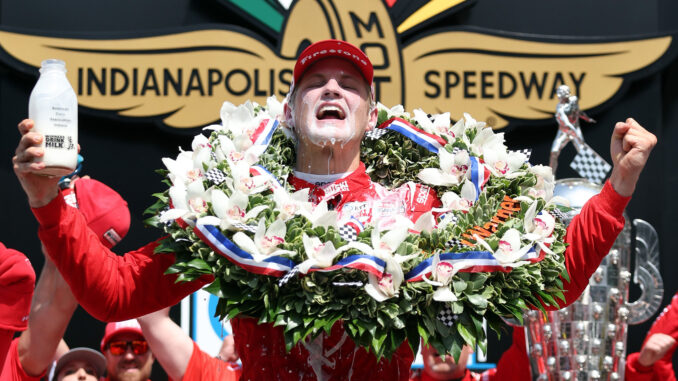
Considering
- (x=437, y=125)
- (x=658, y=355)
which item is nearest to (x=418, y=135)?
(x=437, y=125)

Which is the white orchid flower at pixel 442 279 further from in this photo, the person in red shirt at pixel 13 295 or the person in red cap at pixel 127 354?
the person in red cap at pixel 127 354

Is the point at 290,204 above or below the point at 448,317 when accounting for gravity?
above

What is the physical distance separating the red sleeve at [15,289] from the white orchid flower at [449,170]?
147cm

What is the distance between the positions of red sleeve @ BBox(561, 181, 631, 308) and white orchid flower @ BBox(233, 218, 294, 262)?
80cm

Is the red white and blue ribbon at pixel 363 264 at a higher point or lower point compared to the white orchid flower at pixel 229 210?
lower

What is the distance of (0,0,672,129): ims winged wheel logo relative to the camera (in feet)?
19.5

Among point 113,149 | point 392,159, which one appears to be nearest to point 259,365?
point 392,159

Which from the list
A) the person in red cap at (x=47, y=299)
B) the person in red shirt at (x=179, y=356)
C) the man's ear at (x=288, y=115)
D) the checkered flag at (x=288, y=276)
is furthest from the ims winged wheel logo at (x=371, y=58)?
the checkered flag at (x=288, y=276)

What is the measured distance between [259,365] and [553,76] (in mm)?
4425

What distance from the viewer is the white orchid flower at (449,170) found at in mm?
2570

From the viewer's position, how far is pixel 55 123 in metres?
1.98

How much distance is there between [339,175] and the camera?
2.60 meters

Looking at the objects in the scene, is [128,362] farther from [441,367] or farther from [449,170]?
[449,170]

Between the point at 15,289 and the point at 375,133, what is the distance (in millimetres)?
1398
